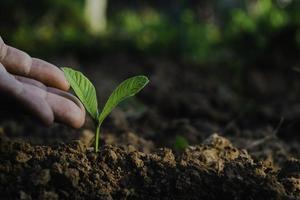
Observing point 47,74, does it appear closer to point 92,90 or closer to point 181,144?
point 92,90

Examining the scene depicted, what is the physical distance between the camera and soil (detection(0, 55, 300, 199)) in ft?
6.15

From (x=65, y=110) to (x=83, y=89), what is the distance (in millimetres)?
123

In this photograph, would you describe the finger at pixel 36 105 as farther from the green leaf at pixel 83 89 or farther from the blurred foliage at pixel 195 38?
the blurred foliage at pixel 195 38

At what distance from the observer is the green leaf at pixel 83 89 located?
209cm

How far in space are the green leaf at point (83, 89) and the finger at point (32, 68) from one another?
272 millimetres

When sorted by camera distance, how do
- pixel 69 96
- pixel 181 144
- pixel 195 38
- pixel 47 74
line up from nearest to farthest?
1. pixel 69 96
2. pixel 47 74
3. pixel 181 144
4. pixel 195 38

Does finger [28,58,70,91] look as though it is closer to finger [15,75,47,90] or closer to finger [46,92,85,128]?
finger [15,75,47,90]

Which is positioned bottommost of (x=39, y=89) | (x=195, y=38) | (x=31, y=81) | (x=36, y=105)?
(x=36, y=105)

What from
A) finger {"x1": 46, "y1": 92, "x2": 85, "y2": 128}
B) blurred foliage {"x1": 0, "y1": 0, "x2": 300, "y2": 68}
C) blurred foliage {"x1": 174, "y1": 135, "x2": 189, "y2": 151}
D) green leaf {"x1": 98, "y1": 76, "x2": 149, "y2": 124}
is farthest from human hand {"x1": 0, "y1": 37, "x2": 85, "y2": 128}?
blurred foliage {"x1": 0, "y1": 0, "x2": 300, "y2": 68}

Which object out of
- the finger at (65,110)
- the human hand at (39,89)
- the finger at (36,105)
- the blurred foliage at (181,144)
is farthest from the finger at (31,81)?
the blurred foliage at (181,144)

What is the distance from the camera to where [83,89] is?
6.97ft

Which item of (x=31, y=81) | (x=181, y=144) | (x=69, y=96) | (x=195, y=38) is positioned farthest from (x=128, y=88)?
(x=195, y=38)

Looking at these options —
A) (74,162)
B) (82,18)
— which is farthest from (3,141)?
(82,18)

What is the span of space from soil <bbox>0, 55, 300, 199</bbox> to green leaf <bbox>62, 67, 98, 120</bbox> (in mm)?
157
